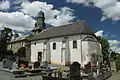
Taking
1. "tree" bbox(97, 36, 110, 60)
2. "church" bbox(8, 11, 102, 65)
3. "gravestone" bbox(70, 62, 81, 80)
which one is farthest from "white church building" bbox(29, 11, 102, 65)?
"gravestone" bbox(70, 62, 81, 80)

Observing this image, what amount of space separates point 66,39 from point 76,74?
1038 inches

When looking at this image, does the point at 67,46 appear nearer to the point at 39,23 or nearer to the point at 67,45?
the point at 67,45

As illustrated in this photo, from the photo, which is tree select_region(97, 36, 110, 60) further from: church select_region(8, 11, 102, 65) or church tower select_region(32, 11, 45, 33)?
church tower select_region(32, 11, 45, 33)

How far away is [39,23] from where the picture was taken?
186 feet

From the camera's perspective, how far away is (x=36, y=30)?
5591cm

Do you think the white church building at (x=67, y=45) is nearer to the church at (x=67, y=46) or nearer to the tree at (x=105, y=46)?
the church at (x=67, y=46)

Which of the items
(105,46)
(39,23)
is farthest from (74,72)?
(39,23)

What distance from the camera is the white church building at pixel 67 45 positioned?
3872 cm

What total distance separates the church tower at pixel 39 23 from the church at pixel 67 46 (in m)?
6.38

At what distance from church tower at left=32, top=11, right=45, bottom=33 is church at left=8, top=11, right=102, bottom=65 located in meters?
6.38

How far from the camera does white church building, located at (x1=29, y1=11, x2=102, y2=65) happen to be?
38.7 meters

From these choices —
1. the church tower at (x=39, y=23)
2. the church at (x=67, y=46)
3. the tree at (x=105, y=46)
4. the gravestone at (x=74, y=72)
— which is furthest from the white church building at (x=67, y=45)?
the gravestone at (x=74, y=72)

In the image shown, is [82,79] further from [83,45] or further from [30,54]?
[30,54]

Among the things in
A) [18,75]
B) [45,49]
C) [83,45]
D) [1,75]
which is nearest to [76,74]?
[18,75]
